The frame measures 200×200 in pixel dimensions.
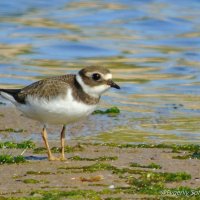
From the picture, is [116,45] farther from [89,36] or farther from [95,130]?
[95,130]

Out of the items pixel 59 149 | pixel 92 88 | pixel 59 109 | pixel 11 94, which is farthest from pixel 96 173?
pixel 11 94

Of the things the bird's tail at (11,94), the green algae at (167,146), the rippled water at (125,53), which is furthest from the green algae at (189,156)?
the bird's tail at (11,94)

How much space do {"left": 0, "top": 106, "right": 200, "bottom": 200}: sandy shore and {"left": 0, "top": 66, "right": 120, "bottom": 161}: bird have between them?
413 millimetres

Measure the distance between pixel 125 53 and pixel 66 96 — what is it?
31.7 ft

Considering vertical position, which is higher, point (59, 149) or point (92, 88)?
point (92, 88)

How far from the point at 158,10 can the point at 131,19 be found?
2084 millimetres

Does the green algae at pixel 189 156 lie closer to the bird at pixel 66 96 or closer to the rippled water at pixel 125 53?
the bird at pixel 66 96

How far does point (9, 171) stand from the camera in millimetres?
8367

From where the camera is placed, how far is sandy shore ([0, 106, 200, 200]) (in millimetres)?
7486

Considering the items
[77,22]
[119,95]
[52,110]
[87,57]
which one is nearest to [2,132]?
[52,110]

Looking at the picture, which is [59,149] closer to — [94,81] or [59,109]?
[59,109]

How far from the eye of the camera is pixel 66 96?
896cm

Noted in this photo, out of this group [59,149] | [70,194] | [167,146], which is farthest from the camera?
[167,146]

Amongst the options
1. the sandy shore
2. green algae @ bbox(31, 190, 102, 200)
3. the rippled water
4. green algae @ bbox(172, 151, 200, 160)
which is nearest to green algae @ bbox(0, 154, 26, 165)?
the sandy shore
